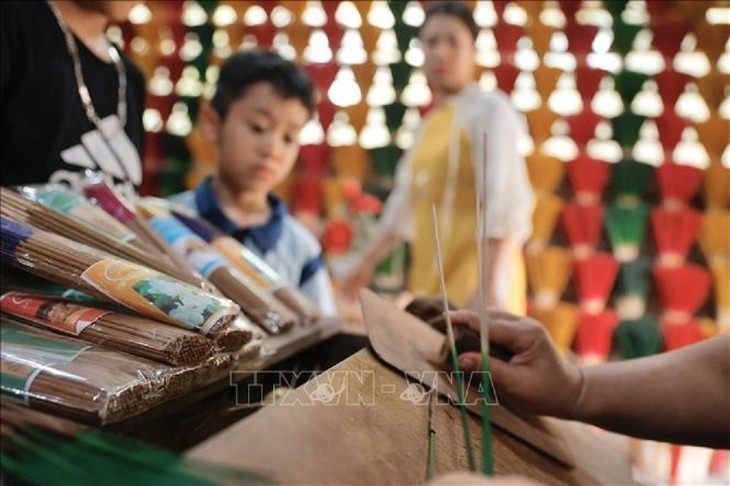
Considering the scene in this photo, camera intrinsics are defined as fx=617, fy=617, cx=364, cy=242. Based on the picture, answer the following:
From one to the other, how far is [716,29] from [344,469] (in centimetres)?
181

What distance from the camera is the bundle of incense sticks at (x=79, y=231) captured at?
1.81 feet

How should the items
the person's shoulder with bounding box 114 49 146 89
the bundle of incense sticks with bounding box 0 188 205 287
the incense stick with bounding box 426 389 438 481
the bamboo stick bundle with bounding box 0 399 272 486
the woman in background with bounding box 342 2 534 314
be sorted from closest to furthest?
1. the bamboo stick bundle with bounding box 0 399 272 486
2. the incense stick with bounding box 426 389 438 481
3. the bundle of incense sticks with bounding box 0 188 205 287
4. the person's shoulder with bounding box 114 49 146 89
5. the woman in background with bounding box 342 2 534 314

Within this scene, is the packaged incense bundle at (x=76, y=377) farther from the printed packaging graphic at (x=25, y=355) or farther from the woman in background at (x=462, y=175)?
the woman in background at (x=462, y=175)

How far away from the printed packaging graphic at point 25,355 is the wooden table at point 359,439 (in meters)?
0.15

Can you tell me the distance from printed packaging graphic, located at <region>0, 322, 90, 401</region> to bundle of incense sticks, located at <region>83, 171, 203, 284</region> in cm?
18

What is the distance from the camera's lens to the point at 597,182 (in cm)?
180

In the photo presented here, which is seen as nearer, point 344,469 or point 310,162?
point 344,469

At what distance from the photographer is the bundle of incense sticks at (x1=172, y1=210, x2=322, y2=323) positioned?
2.37 feet

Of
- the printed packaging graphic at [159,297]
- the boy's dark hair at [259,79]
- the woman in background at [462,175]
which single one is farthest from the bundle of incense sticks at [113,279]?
the woman in background at [462,175]

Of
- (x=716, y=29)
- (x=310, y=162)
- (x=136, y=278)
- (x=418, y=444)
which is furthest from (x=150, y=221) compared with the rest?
(x=716, y=29)

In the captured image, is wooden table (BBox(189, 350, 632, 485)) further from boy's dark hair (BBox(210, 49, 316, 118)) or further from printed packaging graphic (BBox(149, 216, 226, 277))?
boy's dark hair (BBox(210, 49, 316, 118))

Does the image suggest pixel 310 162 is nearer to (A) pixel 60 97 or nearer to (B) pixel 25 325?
(A) pixel 60 97

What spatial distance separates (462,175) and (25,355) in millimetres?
1195

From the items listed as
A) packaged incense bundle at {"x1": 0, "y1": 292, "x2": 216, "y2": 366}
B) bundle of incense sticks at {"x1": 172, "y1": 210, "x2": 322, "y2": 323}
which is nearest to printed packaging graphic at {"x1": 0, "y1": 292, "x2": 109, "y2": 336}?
packaged incense bundle at {"x1": 0, "y1": 292, "x2": 216, "y2": 366}
